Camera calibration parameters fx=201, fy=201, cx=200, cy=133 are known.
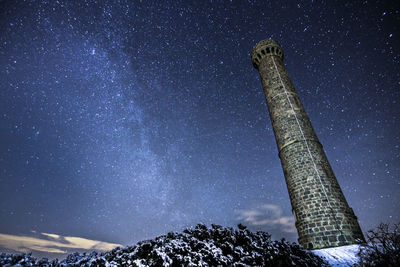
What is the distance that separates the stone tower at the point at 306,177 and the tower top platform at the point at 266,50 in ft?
7.27

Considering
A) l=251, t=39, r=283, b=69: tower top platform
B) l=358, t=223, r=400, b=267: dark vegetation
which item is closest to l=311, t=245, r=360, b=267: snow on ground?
l=358, t=223, r=400, b=267: dark vegetation

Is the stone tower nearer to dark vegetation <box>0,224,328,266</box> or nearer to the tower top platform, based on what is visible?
the tower top platform

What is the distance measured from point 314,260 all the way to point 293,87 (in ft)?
36.9

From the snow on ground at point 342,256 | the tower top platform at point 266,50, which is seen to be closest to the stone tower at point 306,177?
the snow on ground at point 342,256

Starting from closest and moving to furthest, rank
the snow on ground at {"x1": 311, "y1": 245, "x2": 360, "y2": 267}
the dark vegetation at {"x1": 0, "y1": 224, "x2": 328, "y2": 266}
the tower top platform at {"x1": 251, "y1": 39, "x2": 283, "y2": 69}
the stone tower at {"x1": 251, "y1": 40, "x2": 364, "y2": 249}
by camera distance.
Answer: the dark vegetation at {"x1": 0, "y1": 224, "x2": 328, "y2": 266} < the snow on ground at {"x1": 311, "y1": 245, "x2": 360, "y2": 267} < the stone tower at {"x1": 251, "y1": 40, "x2": 364, "y2": 249} < the tower top platform at {"x1": 251, "y1": 39, "x2": 283, "y2": 69}

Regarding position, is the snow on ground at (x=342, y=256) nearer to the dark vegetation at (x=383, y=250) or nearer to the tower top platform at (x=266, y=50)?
the dark vegetation at (x=383, y=250)

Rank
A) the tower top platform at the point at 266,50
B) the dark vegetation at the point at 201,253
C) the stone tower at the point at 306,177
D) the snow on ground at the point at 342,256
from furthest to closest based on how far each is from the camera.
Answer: the tower top platform at the point at 266,50 < the stone tower at the point at 306,177 < the snow on ground at the point at 342,256 < the dark vegetation at the point at 201,253

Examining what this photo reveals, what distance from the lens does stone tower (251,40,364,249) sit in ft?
29.9

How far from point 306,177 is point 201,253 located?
26.4 ft

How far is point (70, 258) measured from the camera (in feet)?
14.3

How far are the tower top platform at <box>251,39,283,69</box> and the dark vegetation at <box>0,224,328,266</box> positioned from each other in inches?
544

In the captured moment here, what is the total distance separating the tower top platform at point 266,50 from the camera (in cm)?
1578

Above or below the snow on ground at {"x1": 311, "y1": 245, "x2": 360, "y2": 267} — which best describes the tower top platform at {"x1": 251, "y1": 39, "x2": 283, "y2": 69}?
above

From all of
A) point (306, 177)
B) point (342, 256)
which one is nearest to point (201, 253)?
point (342, 256)
